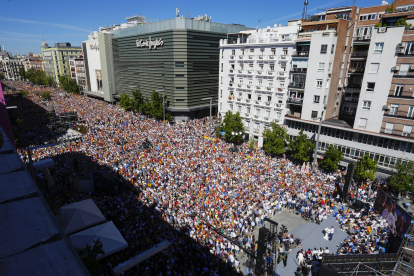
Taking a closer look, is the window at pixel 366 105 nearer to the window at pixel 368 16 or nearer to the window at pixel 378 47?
the window at pixel 378 47

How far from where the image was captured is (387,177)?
84.2ft

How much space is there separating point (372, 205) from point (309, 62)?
17.9 m

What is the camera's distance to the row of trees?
47375 millimetres

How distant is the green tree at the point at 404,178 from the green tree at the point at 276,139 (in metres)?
11.8

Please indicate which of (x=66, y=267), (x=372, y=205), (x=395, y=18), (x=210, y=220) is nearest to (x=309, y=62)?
(x=395, y=18)

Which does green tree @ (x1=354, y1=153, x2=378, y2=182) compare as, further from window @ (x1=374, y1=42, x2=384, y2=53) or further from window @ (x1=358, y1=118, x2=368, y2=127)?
window @ (x1=374, y1=42, x2=384, y2=53)

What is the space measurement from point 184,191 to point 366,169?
63.4 ft

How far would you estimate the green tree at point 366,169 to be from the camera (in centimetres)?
2403

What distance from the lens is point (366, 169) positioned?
2484 centimetres

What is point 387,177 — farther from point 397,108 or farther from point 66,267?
point 66,267

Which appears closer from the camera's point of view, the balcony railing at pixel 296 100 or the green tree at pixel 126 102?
the balcony railing at pixel 296 100

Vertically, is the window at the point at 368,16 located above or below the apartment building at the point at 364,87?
above

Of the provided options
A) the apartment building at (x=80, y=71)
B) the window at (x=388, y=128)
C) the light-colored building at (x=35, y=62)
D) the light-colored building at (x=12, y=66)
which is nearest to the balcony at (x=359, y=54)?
the window at (x=388, y=128)

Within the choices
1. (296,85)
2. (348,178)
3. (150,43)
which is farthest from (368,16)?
(150,43)
